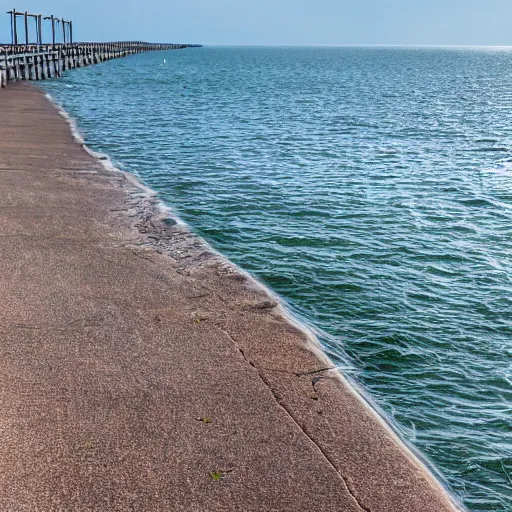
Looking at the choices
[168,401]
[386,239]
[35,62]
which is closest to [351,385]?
[168,401]

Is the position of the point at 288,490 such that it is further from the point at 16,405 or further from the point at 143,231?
the point at 143,231

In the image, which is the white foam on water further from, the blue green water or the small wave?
the small wave

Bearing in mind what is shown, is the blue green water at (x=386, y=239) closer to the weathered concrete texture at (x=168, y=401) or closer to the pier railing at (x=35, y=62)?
the weathered concrete texture at (x=168, y=401)

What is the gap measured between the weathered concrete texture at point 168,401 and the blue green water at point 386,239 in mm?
799

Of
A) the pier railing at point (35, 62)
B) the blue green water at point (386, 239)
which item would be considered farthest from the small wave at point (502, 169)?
the pier railing at point (35, 62)

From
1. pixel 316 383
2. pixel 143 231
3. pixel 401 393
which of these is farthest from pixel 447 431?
pixel 143 231

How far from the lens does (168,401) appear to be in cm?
543

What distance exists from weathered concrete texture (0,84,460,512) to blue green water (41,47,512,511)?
0.80 metres

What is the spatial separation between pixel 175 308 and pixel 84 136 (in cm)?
1546

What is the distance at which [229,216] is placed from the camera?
42.4 ft

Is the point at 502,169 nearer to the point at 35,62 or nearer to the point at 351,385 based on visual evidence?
the point at 351,385

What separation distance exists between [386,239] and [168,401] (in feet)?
23.4

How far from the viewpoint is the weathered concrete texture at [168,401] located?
4.40 meters

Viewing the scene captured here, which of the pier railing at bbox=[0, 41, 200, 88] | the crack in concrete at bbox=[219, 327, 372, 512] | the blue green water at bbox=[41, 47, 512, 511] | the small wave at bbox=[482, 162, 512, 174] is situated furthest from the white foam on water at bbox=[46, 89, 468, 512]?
the pier railing at bbox=[0, 41, 200, 88]
